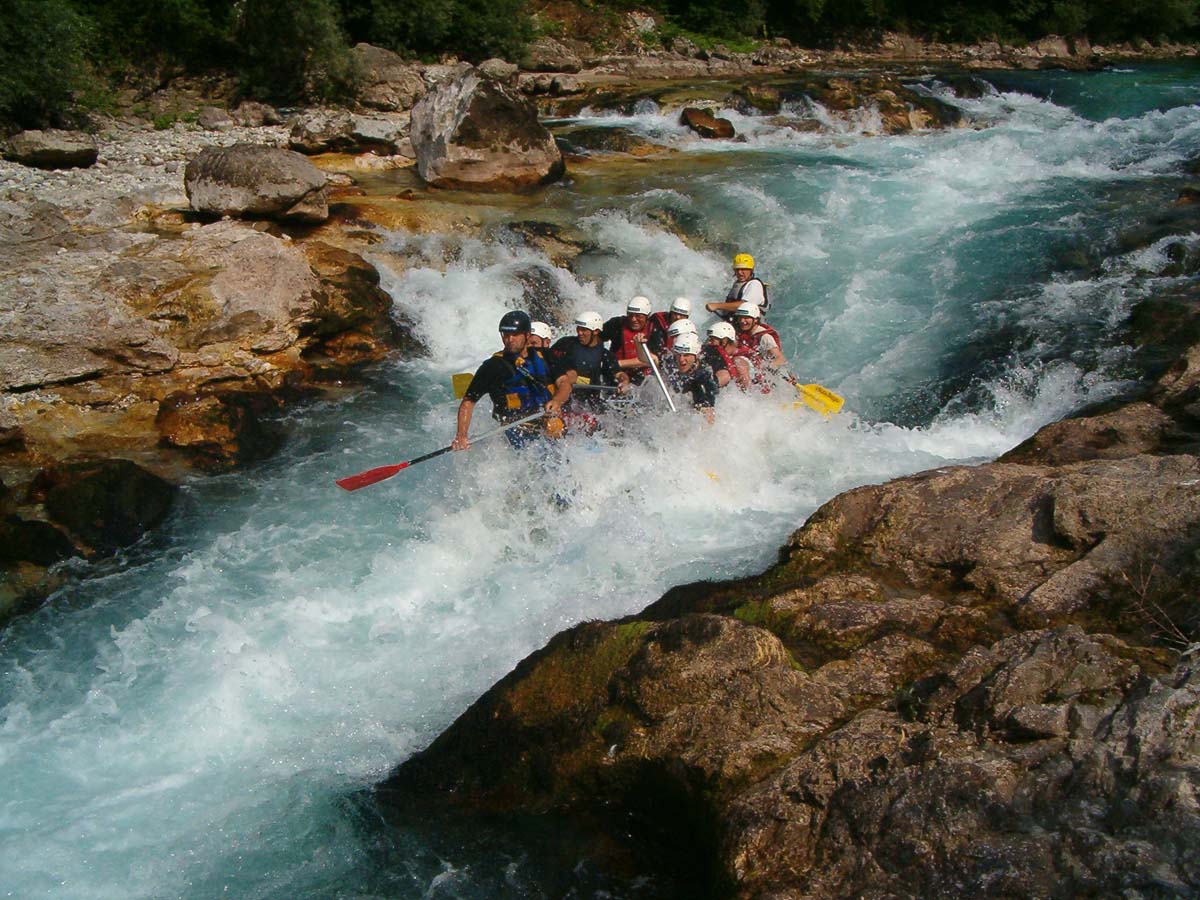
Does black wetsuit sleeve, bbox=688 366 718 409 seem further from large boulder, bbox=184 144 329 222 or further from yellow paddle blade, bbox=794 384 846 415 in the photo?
large boulder, bbox=184 144 329 222

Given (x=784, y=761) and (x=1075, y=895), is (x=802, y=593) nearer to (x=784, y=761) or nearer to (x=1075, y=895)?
(x=784, y=761)

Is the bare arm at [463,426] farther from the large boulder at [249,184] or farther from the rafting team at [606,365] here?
the large boulder at [249,184]

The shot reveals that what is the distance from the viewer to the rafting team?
738 centimetres

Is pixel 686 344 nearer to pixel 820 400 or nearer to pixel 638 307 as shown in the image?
pixel 638 307

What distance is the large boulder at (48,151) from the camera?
1234cm

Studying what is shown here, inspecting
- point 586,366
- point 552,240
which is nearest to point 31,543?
point 586,366

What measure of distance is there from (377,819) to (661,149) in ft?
43.5

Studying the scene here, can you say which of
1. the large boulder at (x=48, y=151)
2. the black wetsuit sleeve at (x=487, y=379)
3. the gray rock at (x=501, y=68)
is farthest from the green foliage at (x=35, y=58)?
the black wetsuit sleeve at (x=487, y=379)

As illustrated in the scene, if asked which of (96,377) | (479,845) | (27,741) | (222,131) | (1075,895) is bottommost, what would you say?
(27,741)

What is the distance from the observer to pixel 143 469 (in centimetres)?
733

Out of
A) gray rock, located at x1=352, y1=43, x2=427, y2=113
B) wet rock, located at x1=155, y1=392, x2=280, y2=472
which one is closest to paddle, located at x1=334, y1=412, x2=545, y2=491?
wet rock, located at x1=155, y1=392, x2=280, y2=472

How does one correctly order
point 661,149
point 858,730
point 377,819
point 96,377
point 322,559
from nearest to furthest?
point 858,730 < point 377,819 < point 322,559 < point 96,377 < point 661,149

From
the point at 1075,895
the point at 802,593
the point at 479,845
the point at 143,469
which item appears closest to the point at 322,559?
the point at 143,469

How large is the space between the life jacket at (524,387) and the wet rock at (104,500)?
2677mm
